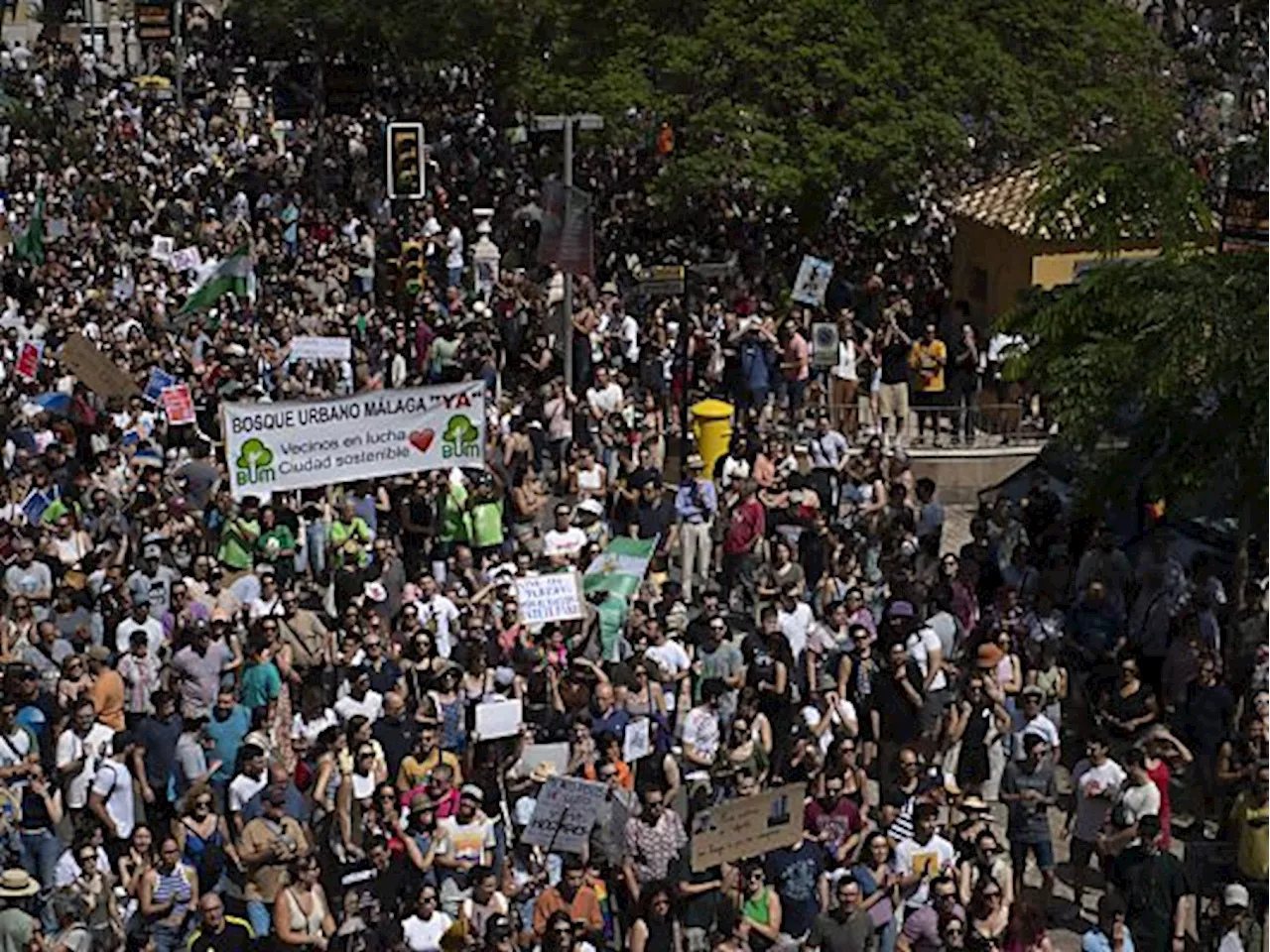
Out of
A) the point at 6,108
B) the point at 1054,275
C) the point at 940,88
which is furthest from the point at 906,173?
the point at 6,108

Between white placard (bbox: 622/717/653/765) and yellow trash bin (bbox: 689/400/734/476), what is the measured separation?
8106 millimetres

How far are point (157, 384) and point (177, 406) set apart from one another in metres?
0.52

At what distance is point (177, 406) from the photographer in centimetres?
2359

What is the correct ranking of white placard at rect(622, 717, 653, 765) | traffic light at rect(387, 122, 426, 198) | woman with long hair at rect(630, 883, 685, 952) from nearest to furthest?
woman with long hair at rect(630, 883, 685, 952) → white placard at rect(622, 717, 653, 765) → traffic light at rect(387, 122, 426, 198)

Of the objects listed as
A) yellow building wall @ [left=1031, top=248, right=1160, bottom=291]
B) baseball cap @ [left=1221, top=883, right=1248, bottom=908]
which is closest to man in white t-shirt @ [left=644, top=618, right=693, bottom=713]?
baseball cap @ [left=1221, top=883, right=1248, bottom=908]

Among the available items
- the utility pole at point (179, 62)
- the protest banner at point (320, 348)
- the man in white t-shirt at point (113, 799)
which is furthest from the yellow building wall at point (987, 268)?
the utility pole at point (179, 62)

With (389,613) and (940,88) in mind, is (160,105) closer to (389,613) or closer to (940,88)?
(940,88)

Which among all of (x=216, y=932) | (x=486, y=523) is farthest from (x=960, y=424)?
(x=216, y=932)

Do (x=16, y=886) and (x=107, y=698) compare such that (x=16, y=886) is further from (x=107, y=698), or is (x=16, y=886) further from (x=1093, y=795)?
(x=1093, y=795)

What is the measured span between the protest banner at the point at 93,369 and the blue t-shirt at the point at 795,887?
11.0 metres

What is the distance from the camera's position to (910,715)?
17.1 m

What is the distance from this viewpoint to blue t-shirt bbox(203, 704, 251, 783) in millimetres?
16078

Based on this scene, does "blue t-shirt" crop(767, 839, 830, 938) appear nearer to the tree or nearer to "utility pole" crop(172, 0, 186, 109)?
the tree

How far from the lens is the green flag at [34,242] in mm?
32562
